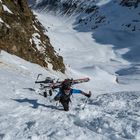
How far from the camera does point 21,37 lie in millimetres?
43531

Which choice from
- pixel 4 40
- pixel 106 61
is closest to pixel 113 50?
pixel 106 61

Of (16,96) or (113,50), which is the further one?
(113,50)

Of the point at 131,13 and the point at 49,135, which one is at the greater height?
the point at 131,13

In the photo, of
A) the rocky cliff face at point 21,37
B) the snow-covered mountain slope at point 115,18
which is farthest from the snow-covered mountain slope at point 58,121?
the snow-covered mountain slope at point 115,18

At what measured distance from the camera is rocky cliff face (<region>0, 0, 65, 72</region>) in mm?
40094

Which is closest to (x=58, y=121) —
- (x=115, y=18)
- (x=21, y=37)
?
(x=21, y=37)

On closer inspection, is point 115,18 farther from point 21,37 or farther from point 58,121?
point 58,121

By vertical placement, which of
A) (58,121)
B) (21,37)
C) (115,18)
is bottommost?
(58,121)

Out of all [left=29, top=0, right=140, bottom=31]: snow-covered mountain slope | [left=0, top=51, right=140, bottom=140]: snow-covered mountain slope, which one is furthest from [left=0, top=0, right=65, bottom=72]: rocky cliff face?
[left=29, top=0, right=140, bottom=31]: snow-covered mountain slope

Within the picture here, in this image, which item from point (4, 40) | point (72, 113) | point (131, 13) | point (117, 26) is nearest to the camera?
point (72, 113)

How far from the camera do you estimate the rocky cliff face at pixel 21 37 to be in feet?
132

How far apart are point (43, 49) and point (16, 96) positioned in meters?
30.7

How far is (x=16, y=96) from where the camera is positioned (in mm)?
18109

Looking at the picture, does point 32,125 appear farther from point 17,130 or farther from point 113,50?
point 113,50
